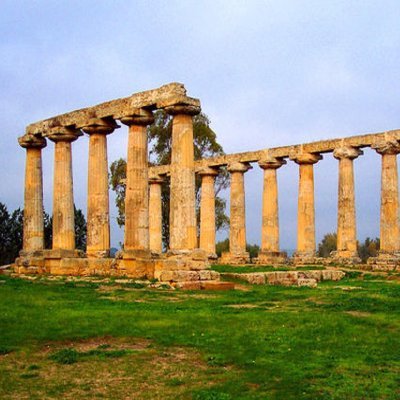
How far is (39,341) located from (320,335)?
667 centimetres

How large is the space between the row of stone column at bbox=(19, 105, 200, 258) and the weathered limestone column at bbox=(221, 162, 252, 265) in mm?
16418

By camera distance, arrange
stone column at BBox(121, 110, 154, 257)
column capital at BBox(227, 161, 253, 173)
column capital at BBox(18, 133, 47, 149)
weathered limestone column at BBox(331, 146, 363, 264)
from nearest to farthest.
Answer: stone column at BBox(121, 110, 154, 257)
column capital at BBox(18, 133, 47, 149)
weathered limestone column at BBox(331, 146, 363, 264)
column capital at BBox(227, 161, 253, 173)

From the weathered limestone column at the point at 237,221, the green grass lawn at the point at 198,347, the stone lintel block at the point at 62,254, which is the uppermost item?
the weathered limestone column at the point at 237,221

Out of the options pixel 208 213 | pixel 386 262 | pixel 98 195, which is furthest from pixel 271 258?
pixel 98 195

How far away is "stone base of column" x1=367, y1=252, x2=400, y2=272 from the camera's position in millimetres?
39438

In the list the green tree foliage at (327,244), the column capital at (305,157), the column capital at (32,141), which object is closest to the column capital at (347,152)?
the column capital at (305,157)

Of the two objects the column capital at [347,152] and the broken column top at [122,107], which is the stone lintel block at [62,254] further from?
the column capital at [347,152]

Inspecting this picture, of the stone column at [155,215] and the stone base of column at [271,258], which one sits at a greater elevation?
the stone column at [155,215]

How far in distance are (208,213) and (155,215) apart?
5661 mm

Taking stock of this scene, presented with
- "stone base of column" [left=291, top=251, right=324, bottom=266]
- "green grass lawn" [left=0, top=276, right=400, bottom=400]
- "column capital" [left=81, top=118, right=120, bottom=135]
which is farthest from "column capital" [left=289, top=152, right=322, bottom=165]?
"green grass lawn" [left=0, top=276, right=400, bottom=400]

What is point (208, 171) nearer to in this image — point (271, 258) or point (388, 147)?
point (271, 258)

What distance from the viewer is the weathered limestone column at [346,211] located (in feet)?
141

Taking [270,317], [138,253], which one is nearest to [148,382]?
[270,317]

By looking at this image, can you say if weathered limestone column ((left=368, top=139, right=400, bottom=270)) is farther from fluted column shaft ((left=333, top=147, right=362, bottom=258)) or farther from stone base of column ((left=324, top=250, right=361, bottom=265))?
fluted column shaft ((left=333, top=147, right=362, bottom=258))
